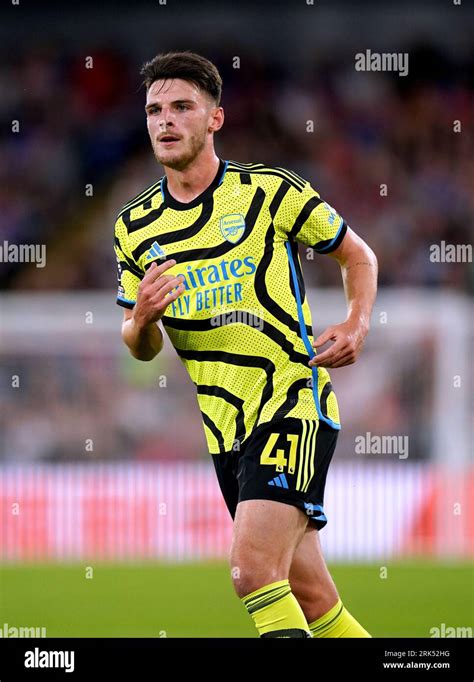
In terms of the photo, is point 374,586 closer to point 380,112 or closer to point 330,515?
point 330,515

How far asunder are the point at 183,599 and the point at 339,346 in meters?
5.45

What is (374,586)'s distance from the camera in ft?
34.2

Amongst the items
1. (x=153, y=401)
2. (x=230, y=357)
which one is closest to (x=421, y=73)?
(x=153, y=401)

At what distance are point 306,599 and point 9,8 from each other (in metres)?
15.2

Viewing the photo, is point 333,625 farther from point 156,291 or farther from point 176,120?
point 176,120

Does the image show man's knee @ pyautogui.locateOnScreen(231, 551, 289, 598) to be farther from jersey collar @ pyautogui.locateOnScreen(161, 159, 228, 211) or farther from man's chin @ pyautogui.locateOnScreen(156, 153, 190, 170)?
man's chin @ pyautogui.locateOnScreen(156, 153, 190, 170)

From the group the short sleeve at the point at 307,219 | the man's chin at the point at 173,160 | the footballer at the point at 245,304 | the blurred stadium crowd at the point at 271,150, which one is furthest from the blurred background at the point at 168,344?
the man's chin at the point at 173,160

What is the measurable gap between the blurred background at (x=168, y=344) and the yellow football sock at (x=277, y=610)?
3.28 metres

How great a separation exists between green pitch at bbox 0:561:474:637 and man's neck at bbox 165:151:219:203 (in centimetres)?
360

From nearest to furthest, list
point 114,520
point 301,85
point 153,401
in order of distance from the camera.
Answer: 1. point 114,520
2. point 153,401
3. point 301,85

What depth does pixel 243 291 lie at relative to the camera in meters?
5.04

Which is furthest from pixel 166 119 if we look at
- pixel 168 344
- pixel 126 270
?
pixel 168 344

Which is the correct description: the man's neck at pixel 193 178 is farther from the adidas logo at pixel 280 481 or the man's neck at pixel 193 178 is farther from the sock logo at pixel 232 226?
the adidas logo at pixel 280 481

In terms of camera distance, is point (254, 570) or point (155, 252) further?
point (155, 252)
